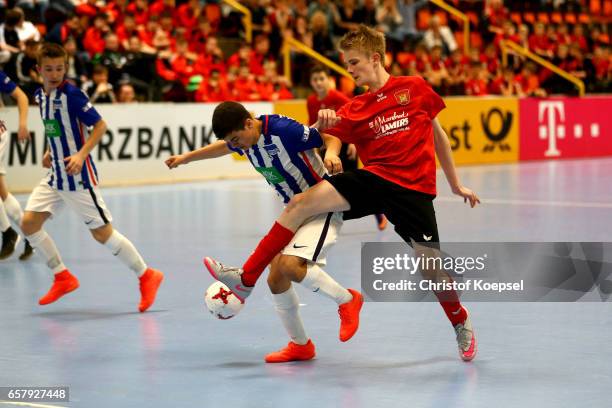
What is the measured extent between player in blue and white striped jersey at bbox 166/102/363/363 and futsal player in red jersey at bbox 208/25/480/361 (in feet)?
0.33

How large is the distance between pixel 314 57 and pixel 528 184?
634 centimetres

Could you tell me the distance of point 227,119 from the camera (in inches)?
234

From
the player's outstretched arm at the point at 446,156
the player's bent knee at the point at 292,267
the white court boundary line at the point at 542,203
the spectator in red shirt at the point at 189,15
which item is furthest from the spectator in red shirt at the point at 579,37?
the player's bent knee at the point at 292,267

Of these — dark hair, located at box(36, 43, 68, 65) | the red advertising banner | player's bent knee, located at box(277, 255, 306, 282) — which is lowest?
the red advertising banner

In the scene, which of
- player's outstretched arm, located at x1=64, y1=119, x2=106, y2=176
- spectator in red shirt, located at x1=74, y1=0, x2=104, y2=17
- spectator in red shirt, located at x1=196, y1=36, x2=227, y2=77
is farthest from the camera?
spectator in red shirt, located at x1=196, y1=36, x2=227, y2=77

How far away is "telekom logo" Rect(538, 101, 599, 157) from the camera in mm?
22938

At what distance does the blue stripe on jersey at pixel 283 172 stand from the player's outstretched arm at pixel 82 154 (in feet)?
6.53

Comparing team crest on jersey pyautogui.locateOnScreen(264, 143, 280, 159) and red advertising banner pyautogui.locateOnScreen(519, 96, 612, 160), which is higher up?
team crest on jersey pyautogui.locateOnScreen(264, 143, 280, 159)

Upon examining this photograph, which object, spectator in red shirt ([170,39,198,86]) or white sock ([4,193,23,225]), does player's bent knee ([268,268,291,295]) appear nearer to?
white sock ([4,193,23,225])

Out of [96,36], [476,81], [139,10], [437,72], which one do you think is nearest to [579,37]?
[476,81]

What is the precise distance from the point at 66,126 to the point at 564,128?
16854 millimetres

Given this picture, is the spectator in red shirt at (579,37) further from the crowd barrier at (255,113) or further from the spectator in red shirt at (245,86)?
the spectator in red shirt at (245,86)

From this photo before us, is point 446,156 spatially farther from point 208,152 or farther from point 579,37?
point 579,37

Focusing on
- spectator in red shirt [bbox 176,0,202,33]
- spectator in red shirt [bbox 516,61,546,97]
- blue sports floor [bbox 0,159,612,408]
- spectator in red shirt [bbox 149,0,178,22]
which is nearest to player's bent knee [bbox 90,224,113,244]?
blue sports floor [bbox 0,159,612,408]
